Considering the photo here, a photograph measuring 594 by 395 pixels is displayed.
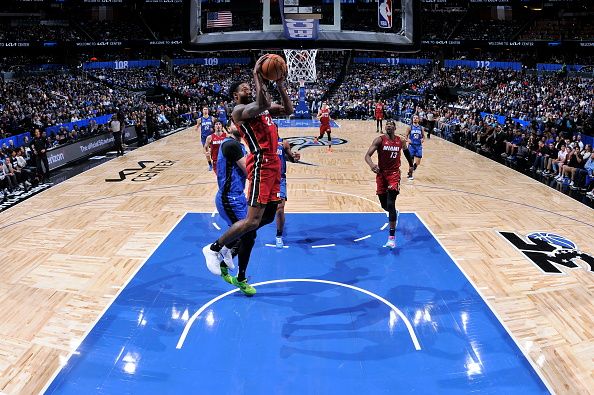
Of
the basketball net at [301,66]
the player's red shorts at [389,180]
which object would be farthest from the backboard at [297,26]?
the basketball net at [301,66]

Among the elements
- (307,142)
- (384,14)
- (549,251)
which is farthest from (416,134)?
(307,142)

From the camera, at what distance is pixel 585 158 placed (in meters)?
11.4

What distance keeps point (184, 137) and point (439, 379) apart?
1897 centimetres

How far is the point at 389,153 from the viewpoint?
6.91 metres

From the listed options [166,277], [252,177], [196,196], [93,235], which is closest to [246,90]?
[252,177]

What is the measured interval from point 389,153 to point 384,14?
358cm

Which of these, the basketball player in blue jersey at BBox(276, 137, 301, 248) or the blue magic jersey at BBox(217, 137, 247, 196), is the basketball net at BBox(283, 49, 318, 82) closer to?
the basketball player in blue jersey at BBox(276, 137, 301, 248)

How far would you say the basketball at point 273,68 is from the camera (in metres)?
3.79

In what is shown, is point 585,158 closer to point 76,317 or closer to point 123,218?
point 123,218

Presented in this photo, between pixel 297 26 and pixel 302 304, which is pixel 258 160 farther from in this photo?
pixel 297 26

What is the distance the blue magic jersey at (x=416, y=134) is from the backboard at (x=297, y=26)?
12.1 ft

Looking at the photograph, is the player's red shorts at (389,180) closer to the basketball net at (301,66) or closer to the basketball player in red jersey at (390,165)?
the basketball player in red jersey at (390,165)

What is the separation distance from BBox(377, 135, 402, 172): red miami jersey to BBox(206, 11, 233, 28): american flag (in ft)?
13.5

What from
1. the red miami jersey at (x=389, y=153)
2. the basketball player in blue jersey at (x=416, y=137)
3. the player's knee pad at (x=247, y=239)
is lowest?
the player's knee pad at (x=247, y=239)
